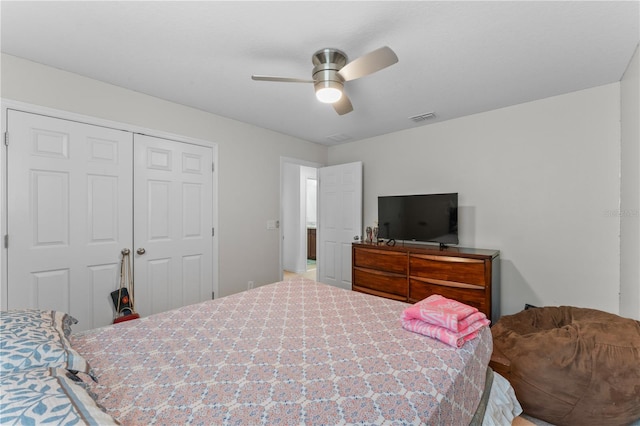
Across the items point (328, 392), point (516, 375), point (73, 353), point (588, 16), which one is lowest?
point (516, 375)

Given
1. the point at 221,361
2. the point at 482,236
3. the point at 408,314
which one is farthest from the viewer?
the point at 482,236

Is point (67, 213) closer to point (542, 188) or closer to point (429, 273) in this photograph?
point (429, 273)

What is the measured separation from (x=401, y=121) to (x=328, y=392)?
10.9 ft

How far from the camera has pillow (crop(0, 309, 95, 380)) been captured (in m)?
0.95

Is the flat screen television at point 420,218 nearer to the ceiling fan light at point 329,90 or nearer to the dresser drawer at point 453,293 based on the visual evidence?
the dresser drawer at point 453,293

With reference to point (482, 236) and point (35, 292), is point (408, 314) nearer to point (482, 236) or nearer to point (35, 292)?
point (482, 236)

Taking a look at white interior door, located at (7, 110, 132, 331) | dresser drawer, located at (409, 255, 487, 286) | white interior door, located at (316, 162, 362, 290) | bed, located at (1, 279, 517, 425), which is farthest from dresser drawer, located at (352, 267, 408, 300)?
white interior door, located at (7, 110, 132, 331)

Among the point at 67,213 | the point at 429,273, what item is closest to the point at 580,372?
the point at 429,273

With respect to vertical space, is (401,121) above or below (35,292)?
above

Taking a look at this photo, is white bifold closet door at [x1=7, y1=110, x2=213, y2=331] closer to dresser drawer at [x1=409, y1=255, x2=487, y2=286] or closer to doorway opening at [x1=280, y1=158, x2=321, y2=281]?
dresser drawer at [x1=409, y1=255, x2=487, y2=286]

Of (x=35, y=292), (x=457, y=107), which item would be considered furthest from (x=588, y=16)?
(x=35, y=292)

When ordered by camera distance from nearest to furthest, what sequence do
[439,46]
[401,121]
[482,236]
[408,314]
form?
[408,314] < [439,46] < [482,236] < [401,121]

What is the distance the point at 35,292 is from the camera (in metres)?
2.24

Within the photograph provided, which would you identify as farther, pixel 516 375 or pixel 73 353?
pixel 516 375
